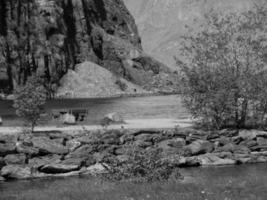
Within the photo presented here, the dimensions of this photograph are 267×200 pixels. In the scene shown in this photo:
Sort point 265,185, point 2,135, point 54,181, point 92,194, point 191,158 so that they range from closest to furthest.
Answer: point 92,194 < point 265,185 < point 54,181 < point 191,158 < point 2,135

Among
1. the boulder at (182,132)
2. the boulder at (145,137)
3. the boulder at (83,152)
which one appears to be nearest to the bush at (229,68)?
the boulder at (182,132)

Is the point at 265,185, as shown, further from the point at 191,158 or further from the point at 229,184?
the point at 191,158

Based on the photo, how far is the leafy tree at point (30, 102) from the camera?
167 ft

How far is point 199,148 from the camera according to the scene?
148ft

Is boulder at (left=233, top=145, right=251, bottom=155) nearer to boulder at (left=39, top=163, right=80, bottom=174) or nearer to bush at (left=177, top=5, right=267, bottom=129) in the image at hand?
bush at (left=177, top=5, right=267, bottom=129)

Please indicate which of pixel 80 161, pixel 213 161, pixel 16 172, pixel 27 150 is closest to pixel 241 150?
pixel 213 161

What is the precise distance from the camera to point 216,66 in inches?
2136

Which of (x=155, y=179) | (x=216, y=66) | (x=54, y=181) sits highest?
(x=216, y=66)

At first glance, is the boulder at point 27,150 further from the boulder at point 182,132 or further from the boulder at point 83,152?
the boulder at point 182,132

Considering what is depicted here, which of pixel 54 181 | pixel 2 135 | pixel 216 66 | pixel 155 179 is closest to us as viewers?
pixel 155 179

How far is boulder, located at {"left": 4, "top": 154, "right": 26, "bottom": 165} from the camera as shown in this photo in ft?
132

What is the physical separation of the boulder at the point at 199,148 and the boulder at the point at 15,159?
45.0 feet

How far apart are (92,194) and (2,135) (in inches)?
1064

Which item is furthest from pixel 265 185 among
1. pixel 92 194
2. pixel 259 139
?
pixel 259 139
